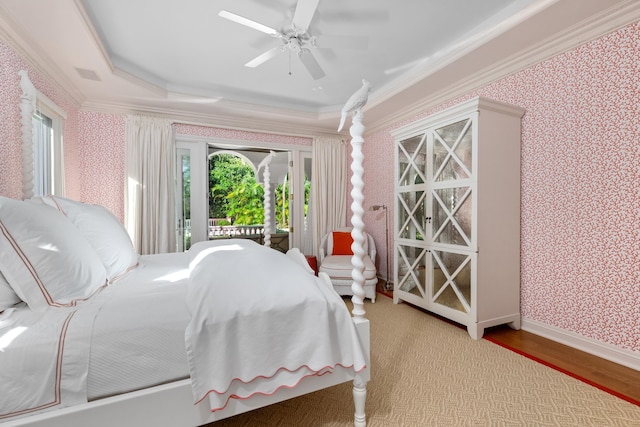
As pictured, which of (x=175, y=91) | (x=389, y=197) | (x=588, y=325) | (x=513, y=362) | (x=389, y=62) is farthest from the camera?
(x=389, y=197)

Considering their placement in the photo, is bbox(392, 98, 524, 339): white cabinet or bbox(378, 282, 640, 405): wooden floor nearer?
bbox(378, 282, 640, 405): wooden floor

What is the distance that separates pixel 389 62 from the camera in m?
2.93

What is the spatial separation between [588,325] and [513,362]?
682mm

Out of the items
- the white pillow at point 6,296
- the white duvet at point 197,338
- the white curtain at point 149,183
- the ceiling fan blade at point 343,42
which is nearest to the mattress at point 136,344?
the white duvet at point 197,338

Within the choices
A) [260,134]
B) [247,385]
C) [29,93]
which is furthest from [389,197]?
[29,93]

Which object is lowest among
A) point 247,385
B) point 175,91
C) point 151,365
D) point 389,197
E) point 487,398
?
point 487,398

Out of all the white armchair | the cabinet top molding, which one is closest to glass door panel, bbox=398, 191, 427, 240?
the white armchair

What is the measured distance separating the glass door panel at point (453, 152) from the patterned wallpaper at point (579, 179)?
534 mm

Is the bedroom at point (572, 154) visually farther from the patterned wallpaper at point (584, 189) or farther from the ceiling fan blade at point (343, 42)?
the ceiling fan blade at point (343, 42)

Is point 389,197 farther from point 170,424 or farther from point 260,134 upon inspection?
point 170,424

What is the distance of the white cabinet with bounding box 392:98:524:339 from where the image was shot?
2.38m

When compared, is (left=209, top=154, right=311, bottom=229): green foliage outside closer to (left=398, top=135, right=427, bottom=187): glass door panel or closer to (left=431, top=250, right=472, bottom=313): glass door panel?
(left=398, top=135, right=427, bottom=187): glass door panel

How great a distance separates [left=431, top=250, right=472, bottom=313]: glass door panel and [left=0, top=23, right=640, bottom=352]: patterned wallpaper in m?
0.55

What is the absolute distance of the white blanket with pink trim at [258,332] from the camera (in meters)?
1.11
